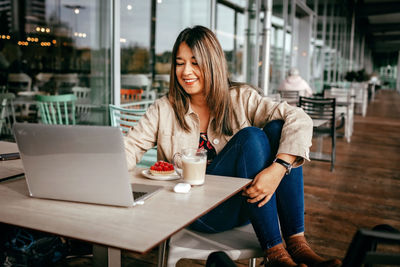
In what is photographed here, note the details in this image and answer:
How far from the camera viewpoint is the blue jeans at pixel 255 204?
1244 mm

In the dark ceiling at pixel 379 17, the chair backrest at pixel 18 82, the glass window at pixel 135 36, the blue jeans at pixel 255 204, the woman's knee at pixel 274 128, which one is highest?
the dark ceiling at pixel 379 17

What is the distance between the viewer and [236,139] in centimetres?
133

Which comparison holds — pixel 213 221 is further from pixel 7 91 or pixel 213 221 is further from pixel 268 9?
pixel 268 9

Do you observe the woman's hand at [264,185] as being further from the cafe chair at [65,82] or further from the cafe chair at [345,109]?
the cafe chair at [345,109]

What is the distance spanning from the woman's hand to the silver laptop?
1.27 feet

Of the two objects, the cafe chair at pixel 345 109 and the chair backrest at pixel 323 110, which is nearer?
the chair backrest at pixel 323 110

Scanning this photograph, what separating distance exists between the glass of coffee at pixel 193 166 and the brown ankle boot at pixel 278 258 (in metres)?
0.33

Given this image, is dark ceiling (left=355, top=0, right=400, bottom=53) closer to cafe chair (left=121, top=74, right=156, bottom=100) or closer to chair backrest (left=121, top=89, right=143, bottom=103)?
cafe chair (left=121, top=74, right=156, bottom=100)

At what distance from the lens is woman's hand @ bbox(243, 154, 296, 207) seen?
1.21 metres

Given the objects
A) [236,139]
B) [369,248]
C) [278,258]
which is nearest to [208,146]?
[236,139]

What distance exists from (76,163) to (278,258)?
70cm

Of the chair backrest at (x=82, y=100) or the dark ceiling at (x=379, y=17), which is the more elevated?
the dark ceiling at (x=379, y=17)

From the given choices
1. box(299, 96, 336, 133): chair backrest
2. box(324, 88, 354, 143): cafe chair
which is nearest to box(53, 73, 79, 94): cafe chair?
box(299, 96, 336, 133): chair backrest

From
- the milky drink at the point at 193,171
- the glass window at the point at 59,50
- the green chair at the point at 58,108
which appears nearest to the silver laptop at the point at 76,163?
the milky drink at the point at 193,171
